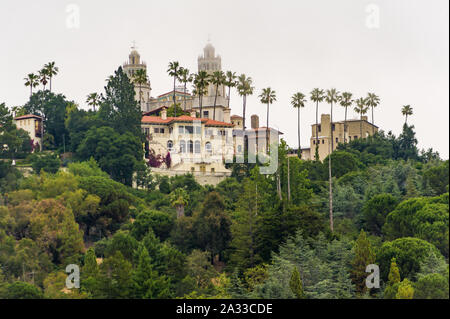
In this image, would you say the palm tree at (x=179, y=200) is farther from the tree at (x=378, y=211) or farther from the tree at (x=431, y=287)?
the tree at (x=431, y=287)

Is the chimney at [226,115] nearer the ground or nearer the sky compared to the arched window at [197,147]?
nearer the sky

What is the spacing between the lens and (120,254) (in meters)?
45.1

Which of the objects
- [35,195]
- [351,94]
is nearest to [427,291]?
[35,195]

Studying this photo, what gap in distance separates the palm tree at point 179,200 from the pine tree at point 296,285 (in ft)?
62.8

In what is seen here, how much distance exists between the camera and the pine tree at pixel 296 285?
40.0 m

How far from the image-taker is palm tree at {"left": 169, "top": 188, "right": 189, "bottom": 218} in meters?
59.3

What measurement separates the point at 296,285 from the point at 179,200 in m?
21.0

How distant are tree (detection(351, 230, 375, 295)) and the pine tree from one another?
3977 mm

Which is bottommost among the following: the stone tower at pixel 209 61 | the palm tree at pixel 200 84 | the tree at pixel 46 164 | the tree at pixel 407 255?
the tree at pixel 407 255

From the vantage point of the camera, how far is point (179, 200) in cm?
5969

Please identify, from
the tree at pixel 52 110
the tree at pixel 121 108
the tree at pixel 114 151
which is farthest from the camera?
the tree at pixel 52 110

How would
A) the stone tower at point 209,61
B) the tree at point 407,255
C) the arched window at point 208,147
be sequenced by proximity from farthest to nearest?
1. the stone tower at point 209,61
2. the arched window at point 208,147
3. the tree at point 407,255

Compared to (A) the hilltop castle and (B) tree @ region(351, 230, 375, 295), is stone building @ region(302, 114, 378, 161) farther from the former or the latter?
(B) tree @ region(351, 230, 375, 295)

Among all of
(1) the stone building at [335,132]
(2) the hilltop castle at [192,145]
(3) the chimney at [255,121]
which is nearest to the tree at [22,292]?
(2) the hilltop castle at [192,145]
